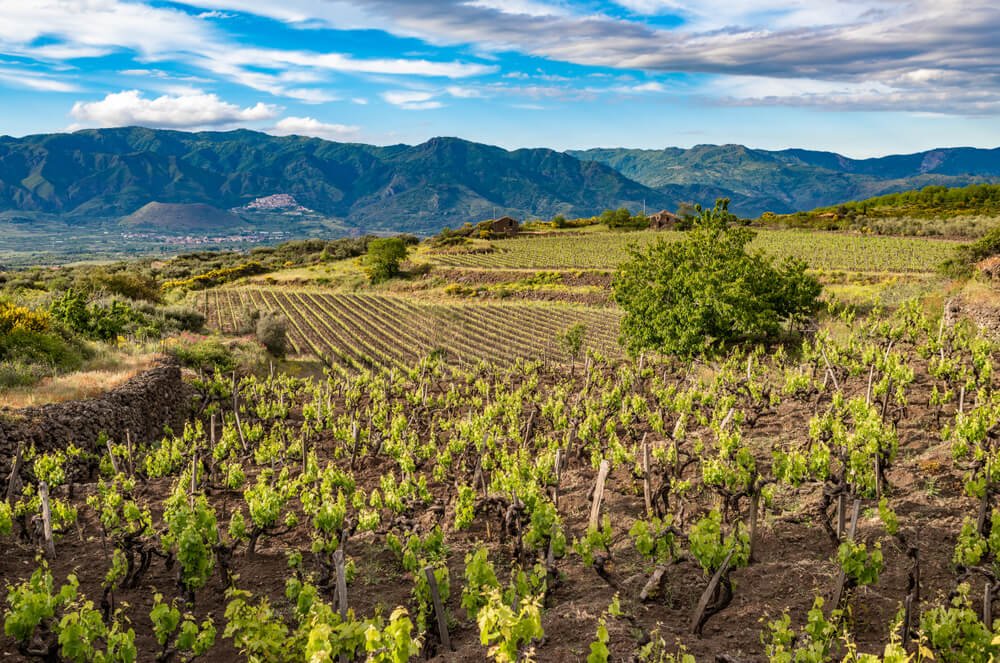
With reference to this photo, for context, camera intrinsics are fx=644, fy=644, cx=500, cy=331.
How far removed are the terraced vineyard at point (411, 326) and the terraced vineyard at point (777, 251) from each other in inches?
377

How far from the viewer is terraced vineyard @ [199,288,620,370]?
4303 centimetres

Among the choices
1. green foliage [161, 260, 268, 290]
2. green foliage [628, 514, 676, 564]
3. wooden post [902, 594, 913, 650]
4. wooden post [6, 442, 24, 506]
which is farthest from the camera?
green foliage [161, 260, 268, 290]

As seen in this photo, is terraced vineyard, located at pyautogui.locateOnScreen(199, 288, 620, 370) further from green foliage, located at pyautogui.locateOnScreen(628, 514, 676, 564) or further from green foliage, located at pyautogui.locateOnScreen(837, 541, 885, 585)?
green foliage, located at pyautogui.locateOnScreen(837, 541, 885, 585)

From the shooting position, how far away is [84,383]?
20891 millimetres

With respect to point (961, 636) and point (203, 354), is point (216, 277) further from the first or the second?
point (961, 636)

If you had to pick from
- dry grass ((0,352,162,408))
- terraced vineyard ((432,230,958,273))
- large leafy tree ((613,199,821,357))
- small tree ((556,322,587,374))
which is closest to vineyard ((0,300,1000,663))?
dry grass ((0,352,162,408))

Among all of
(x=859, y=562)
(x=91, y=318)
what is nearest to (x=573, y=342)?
(x=91, y=318)

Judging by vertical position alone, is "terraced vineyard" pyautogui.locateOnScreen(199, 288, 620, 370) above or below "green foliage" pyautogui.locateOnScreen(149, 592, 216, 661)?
→ below

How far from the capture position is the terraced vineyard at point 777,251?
64.2 m

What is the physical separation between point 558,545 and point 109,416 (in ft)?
53.7

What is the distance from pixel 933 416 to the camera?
15.6m

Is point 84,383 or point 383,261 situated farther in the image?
point 383,261

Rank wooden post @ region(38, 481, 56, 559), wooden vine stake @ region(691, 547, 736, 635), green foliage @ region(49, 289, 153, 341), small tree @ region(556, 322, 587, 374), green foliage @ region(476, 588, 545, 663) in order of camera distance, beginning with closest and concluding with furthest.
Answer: green foliage @ region(476, 588, 545, 663) < wooden vine stake @ region(691, 547, 736, 635) < wooden post @ region(38, 481, 56, 559) < green foliage @ region(49, 289, 153, 341) < small tree @ region(556, 322, 587, 374)

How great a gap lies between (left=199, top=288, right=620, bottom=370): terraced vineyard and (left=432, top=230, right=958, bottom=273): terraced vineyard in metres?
9.56
